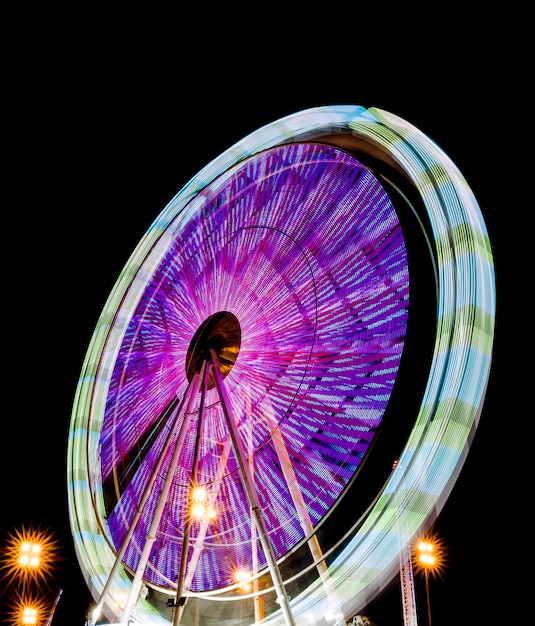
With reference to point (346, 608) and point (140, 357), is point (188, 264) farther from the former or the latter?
point (346, 608)

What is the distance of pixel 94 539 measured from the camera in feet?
18.4

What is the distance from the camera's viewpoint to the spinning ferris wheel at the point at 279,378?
13.2ft

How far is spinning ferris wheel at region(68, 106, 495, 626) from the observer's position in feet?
13.2

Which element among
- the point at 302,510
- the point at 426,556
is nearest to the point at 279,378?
the point at 302,510

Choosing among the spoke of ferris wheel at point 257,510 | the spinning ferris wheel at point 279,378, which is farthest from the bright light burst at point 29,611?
the spoke of ferris wheel at point 257,510

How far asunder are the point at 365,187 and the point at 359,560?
353cm

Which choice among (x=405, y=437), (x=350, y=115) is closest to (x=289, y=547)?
(x=405, y=437)

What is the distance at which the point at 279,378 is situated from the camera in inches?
220

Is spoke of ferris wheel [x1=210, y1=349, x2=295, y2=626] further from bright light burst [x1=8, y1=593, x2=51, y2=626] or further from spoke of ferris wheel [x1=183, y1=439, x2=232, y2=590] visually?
bright light burst [x1=8, y1=593, x2=51, y2=626]

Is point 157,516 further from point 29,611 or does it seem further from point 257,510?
point 29,611

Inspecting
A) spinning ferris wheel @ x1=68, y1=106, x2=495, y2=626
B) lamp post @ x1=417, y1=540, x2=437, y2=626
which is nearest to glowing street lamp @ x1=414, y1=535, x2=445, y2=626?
lamp post @ x1=417, y1=540, x2=437, y2=626

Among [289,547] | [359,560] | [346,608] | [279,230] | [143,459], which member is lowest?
[346,608]

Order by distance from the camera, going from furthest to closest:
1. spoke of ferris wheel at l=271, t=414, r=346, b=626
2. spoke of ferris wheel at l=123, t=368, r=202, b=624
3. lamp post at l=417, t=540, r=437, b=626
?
lamp post at l=417, t=540, r=437, b=626 → spoke of ferris wheel at l=123, t=368, r=202, b=624 → spoke of ferris wheel at l=271, t=414, r=346, b=626

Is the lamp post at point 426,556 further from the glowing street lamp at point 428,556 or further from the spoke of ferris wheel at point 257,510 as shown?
the spoke of ferris wheel at point 257,510
